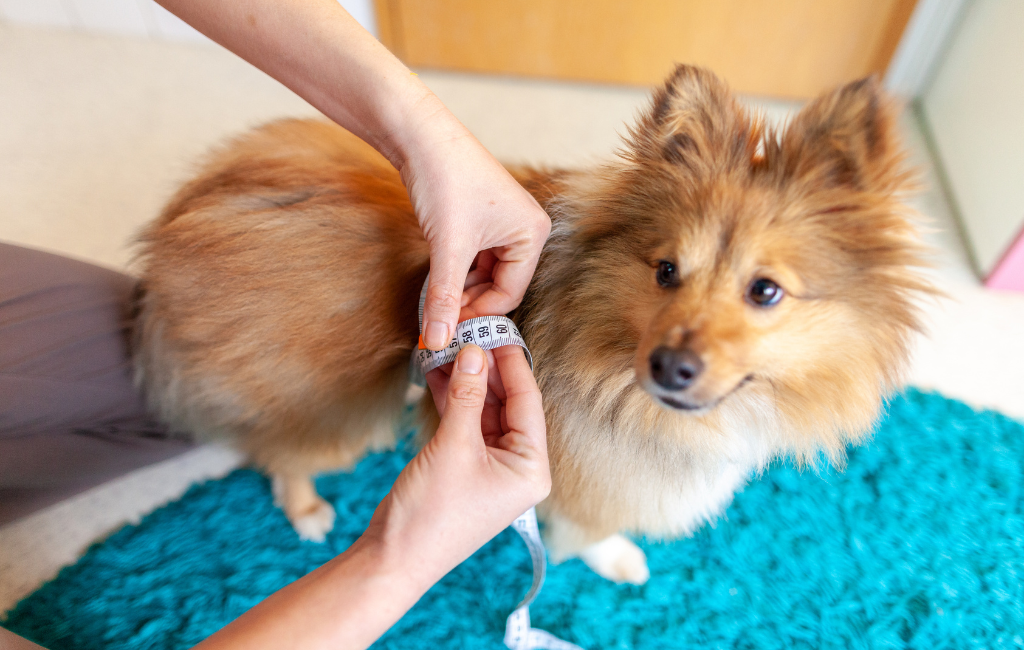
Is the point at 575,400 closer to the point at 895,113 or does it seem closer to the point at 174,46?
the point at 895,113

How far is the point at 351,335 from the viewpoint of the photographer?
1.18 meters

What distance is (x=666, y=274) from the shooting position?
1024 millimetres

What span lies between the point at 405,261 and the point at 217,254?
363 millimetres

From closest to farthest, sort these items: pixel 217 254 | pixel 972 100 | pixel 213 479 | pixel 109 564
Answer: pixel 217 254, pixel 109 564, pixel 213 479, pixel 972 100

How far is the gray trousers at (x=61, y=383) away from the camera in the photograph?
1312 mm

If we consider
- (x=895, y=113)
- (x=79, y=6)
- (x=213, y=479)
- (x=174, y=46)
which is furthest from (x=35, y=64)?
(x=895, y=113)

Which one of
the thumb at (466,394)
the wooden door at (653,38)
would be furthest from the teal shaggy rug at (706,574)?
the wooden door at (653,38)

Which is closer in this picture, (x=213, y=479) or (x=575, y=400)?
(x=575, y=400)

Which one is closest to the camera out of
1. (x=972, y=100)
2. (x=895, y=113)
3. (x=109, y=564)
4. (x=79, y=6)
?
(x=895, y=113)

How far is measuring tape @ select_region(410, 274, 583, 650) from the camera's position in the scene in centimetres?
107

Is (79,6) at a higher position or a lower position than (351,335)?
higher

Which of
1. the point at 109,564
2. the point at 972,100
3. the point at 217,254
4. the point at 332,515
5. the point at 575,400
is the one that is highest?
the point at 972,100

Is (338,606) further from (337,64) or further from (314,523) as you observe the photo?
(337,64)

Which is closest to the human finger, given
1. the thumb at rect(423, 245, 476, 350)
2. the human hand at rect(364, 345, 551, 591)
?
the human hand at rect(364, 345, 551, 591)
